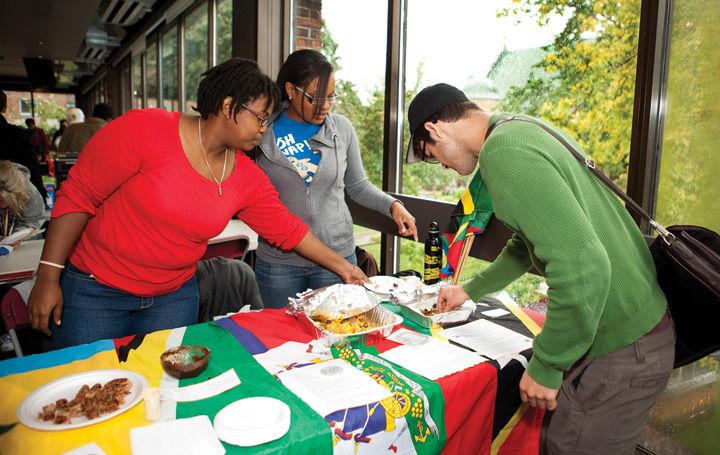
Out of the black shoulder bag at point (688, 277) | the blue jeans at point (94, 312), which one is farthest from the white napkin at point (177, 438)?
the black shoulder bag at point (688, 277)

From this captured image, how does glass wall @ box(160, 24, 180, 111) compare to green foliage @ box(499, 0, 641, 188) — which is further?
glass wall @ box(160, 24, 180, 111)

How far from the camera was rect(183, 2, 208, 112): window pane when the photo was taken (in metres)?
6.16

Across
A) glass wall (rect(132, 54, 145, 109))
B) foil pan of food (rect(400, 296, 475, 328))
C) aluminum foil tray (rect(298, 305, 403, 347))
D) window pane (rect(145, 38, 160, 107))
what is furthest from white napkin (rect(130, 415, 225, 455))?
glass wall (rect(132, 54, 145, 109))

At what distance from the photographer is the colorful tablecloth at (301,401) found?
0.97 meters

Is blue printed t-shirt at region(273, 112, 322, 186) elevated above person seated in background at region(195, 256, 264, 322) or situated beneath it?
elevated above

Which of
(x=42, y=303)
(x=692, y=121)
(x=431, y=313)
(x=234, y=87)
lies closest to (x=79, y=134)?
(x=42, y=303)

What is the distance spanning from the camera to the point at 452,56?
2834 millimetres

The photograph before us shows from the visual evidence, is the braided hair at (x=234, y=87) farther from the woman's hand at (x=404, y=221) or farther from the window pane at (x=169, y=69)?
the window pane at (x=169, y=69)

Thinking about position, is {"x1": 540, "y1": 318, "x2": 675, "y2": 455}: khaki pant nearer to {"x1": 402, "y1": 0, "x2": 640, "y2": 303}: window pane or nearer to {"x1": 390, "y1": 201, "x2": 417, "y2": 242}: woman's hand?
{"x1": 390, "y1": 201, "x2": 417, "y2": 242}: woman's hand

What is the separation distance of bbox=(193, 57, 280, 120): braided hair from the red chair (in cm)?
96

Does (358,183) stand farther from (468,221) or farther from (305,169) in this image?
(468,221)

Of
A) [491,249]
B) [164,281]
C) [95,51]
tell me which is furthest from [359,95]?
[95,51]

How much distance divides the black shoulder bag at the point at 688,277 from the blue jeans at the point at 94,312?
125 centimetres

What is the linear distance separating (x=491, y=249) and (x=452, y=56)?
122 cm
